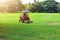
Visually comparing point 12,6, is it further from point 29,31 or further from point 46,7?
point 29,31

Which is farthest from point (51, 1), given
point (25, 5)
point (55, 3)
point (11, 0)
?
point (11, 0)

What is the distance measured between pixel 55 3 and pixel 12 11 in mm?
8435

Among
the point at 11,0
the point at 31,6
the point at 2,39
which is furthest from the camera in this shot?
the point at 31,6

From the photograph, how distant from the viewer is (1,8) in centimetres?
4650

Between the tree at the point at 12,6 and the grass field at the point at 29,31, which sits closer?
the grass field at the point at 29,31

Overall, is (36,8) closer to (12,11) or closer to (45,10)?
(45,10)

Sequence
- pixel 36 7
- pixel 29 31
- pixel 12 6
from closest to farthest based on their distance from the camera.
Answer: pixel 29 31 < pixel 12 6 < pixel 36 7

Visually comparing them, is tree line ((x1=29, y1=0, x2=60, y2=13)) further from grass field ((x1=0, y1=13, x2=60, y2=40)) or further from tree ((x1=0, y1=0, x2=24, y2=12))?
grass field ((x1=0, y1=13, x2=60, y2=40))

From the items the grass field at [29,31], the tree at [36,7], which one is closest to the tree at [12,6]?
the tree at [36,7]

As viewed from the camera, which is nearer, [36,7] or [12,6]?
[12,6]

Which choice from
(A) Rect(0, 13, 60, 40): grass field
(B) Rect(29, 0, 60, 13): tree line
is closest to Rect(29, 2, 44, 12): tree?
(B) Rect(29, 0, 60, 13): tree line

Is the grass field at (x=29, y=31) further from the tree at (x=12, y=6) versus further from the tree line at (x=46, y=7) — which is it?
the tree line at (x=46, y=7)

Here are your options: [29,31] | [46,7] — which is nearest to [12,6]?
[46,7]

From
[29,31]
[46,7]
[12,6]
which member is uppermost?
[29,31]
